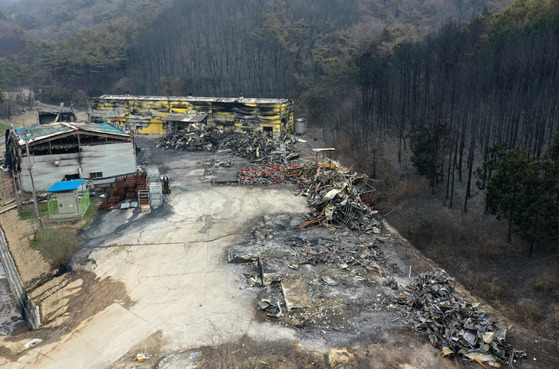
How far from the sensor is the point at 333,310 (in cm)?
1227

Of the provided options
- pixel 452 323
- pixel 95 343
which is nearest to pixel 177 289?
pixel 95 343

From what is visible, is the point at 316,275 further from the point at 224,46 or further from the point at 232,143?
the point at 224,46

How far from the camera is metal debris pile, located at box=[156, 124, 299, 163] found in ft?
102

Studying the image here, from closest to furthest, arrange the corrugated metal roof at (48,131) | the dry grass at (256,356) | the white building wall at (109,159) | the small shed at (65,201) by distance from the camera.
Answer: the dry grass at (256,356)
the small shed at (65,201)
the corrugated metal roof at (48,131)
the white building wall at (109,159)

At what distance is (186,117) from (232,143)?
8140 millimetres

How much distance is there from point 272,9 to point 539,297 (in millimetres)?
67763

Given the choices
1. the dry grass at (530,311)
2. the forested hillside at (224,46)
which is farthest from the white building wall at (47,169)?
the forested hillside at (224,46)

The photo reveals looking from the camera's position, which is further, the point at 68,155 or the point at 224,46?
the point at 224,46

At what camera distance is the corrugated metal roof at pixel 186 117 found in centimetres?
3869

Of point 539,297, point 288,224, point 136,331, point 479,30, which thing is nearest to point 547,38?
point 479,30

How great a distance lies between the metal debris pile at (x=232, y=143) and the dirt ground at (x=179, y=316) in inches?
453

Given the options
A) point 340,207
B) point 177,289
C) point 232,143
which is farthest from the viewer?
point 232,143

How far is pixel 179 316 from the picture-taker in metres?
12.3

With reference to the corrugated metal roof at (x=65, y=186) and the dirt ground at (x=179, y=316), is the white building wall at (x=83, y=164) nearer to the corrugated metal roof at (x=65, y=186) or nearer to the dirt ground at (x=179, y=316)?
the corrugated metal roof at (x=65, y=186)
